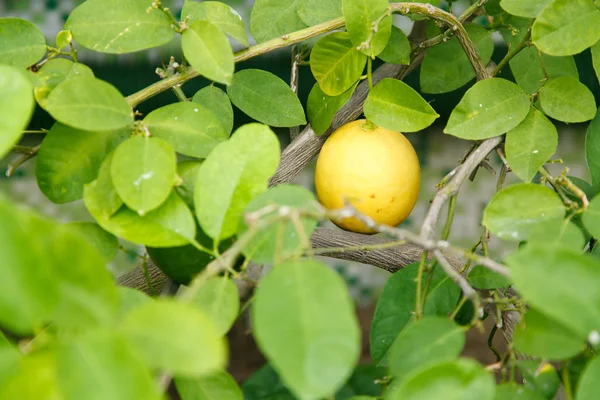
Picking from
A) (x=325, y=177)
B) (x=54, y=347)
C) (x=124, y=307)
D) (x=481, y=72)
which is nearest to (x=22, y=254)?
(x=54, y=347)

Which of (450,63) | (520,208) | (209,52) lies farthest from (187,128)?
(450,63)

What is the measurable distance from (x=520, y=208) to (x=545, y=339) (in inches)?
4.3

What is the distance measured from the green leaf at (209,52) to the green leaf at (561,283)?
0.27 m

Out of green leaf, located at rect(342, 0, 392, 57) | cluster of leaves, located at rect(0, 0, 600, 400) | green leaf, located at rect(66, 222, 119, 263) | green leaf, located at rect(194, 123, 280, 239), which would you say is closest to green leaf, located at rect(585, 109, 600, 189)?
cluster of leaves, located at rect(0, 0, 600, 400)

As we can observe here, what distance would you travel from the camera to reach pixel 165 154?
49cm

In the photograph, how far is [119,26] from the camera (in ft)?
1.82

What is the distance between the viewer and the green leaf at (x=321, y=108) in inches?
26.2

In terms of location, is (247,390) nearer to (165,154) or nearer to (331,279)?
(165,154)

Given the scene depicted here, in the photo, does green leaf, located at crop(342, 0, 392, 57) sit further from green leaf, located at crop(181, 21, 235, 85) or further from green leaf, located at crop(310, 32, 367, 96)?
green leaf, located at crop(181, 21, 235, 85)

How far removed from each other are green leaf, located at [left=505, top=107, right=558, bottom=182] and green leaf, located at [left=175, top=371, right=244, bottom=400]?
0.33m

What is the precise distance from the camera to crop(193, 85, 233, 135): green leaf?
644mm

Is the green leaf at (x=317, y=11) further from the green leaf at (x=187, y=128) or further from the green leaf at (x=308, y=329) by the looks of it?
the green leaf at (x=308, y=329)

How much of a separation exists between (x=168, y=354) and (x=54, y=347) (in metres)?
0.06

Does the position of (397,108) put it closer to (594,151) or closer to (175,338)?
(594,151)
